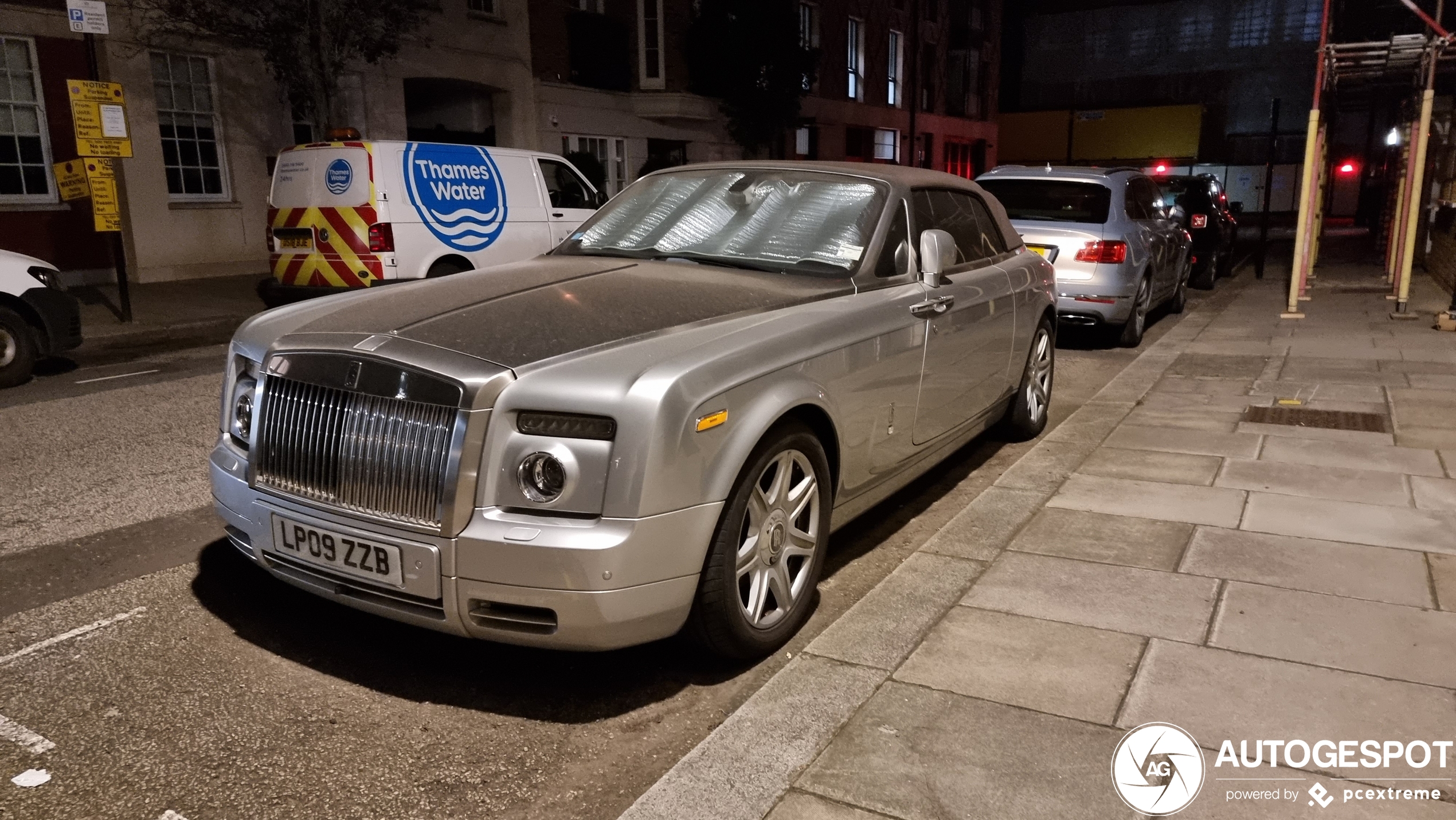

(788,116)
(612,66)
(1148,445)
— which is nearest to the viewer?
(1148,445)

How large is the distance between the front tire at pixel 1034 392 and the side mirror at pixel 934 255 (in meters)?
1.77

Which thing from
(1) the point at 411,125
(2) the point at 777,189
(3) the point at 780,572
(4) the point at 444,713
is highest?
(1) the point at 411,125

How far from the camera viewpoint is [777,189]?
4.65 m

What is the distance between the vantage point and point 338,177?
1047 centimetres

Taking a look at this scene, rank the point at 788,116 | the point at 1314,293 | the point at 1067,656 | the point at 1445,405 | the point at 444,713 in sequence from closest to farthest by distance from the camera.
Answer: the point at 444,713 → the point at 1067,656 → the point at 1445,405 → the point at 1314,293 → the point at 788,116

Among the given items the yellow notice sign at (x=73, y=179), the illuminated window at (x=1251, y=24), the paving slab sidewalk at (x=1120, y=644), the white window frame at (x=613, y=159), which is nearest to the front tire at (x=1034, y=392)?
the paving slab sidewalk at (x=1120, y=644)

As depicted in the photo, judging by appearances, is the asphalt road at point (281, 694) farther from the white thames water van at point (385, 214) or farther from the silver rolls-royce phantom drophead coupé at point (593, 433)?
the white thames water van at point (385, 214)

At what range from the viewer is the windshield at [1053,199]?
9.70 metres

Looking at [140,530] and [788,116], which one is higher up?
[788,116]

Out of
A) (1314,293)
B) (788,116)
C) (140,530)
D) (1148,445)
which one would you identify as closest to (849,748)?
(140,530)

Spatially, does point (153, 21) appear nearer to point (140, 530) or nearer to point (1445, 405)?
point (140, 530)

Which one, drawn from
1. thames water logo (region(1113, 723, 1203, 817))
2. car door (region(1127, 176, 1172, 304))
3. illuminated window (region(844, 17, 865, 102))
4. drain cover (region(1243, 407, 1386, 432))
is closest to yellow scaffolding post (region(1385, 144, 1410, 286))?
car door (region(1127, 176, 1172, 304))

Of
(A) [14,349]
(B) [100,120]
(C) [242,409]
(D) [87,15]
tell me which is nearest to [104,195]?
(B) [100,120]

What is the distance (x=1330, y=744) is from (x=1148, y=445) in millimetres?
3563
